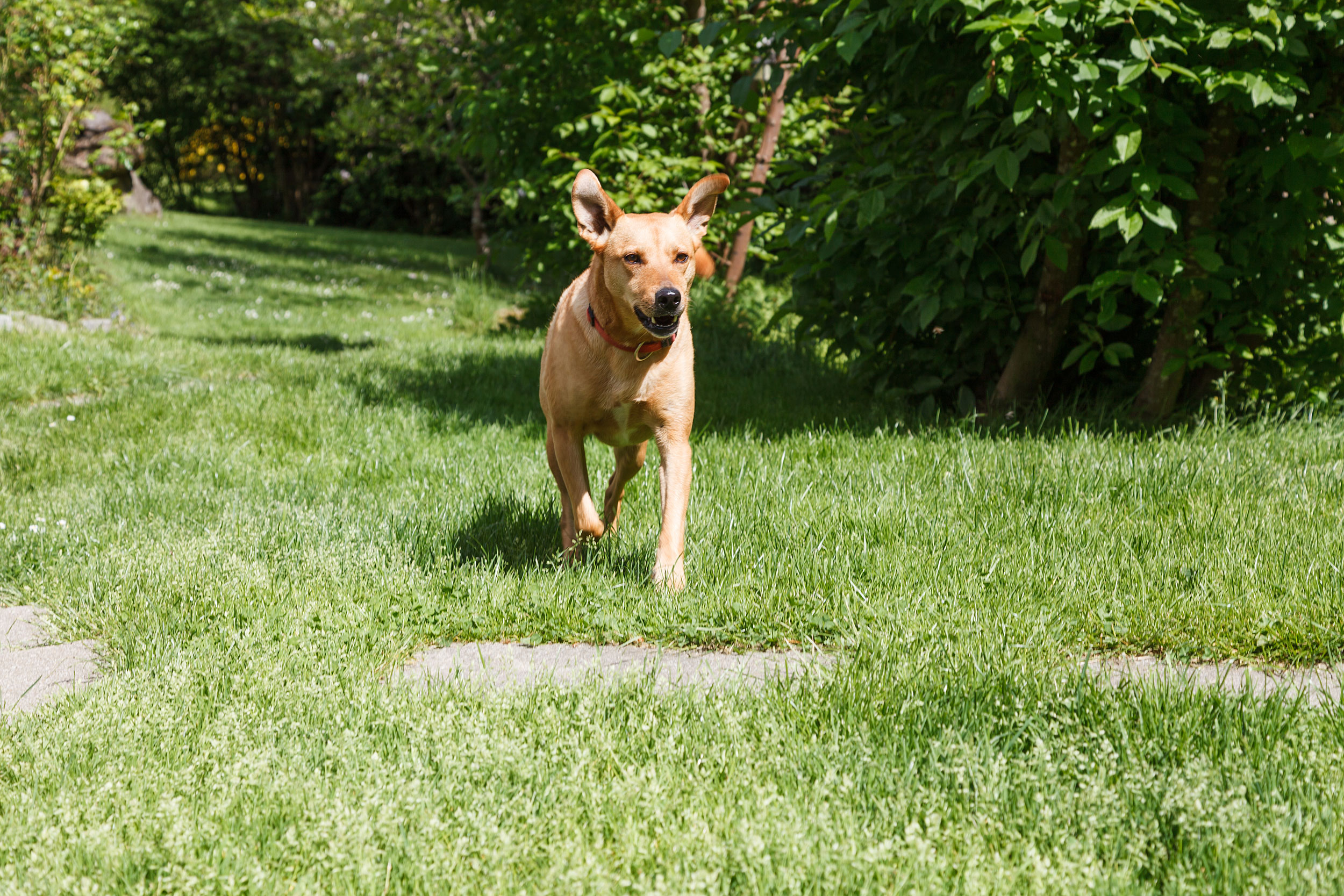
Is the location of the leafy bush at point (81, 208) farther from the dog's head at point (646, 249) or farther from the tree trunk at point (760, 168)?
the dog's head at point (646, 249)

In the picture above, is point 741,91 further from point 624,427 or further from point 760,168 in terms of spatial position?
point 760,168

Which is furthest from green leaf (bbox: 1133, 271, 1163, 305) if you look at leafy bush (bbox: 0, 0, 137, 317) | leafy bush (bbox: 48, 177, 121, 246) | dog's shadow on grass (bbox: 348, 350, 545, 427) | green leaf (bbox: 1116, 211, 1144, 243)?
leafy bush (bbox: 48, 177, 121, 246)

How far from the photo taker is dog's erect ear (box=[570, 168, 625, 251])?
3.47 m

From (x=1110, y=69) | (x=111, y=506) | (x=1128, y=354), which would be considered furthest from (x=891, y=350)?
(x=111, y=506)

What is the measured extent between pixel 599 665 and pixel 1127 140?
3008 millimetres

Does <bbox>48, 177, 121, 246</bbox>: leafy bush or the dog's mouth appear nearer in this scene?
the dog's mouth

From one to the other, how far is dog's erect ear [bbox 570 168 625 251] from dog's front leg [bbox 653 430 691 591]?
709mm

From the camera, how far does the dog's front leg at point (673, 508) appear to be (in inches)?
129

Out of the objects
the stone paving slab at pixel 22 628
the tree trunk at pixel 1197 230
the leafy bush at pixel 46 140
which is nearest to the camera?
the stone paving slab at pixel 22 628

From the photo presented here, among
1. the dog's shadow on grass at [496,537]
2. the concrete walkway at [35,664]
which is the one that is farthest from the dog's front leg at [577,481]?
the concrete walkway at [35,664]

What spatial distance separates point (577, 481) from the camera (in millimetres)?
3518

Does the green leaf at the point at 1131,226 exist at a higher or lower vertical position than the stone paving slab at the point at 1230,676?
higher

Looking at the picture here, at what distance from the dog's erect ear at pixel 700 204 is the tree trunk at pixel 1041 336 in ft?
7.49

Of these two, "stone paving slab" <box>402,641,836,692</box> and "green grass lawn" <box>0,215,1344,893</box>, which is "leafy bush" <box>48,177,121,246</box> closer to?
"green grass lawn" <box>0,215,1344,893</box>
